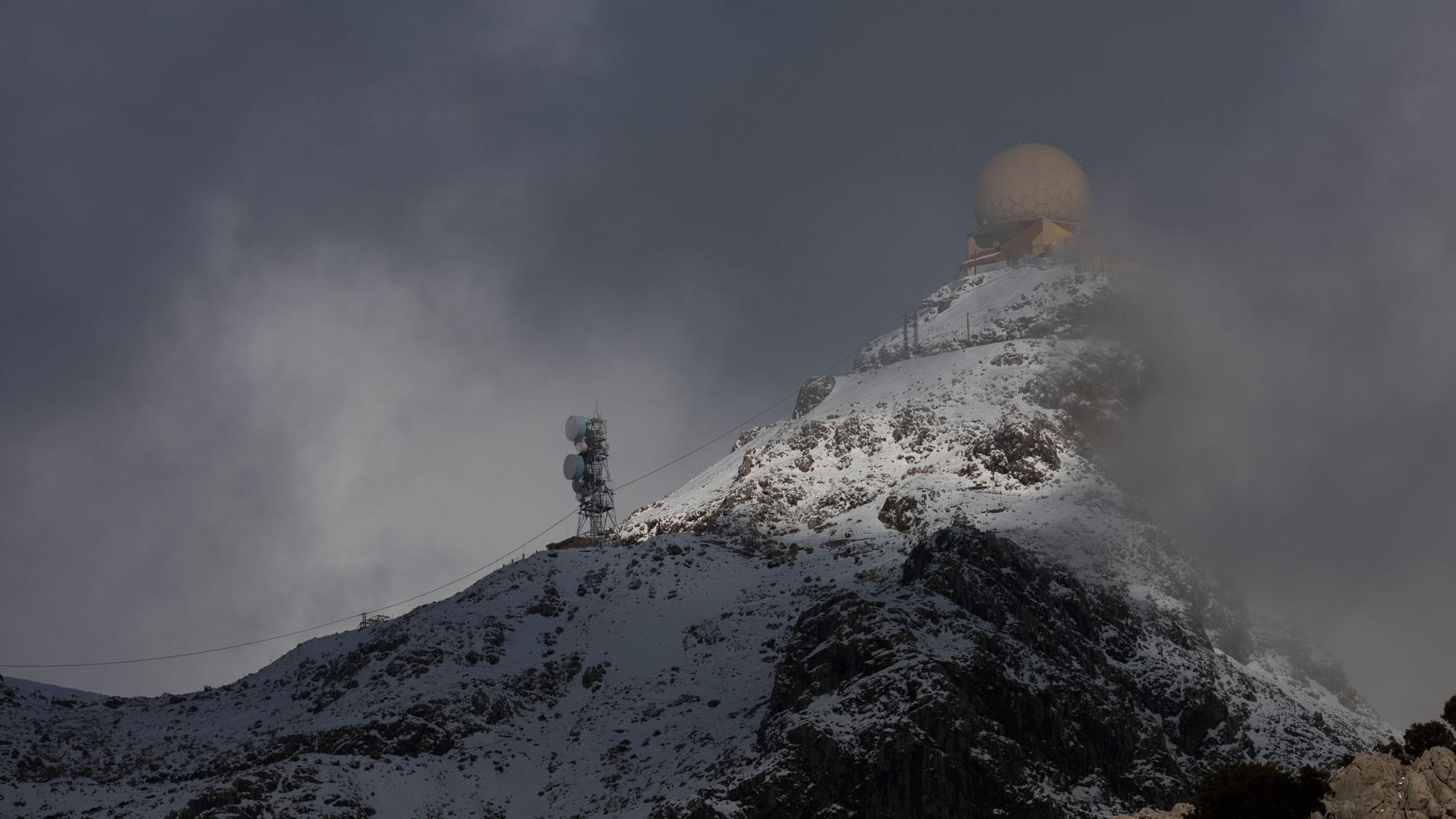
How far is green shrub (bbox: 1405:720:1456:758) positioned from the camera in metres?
106

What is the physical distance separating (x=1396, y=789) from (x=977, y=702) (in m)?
60.3

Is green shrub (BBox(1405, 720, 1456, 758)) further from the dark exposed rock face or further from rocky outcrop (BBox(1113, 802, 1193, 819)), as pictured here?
the dark exposed rock face

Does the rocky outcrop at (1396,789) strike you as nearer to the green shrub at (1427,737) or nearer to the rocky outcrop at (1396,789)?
the rocky outcrop at (1396,789)

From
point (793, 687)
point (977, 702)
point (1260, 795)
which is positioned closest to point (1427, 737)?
point (1260, 795)

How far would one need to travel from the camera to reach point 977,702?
481ft

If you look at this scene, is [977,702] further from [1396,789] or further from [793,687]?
[1396,789]

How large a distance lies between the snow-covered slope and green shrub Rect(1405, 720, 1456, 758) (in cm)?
3819

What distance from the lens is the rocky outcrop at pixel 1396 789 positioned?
283 feet

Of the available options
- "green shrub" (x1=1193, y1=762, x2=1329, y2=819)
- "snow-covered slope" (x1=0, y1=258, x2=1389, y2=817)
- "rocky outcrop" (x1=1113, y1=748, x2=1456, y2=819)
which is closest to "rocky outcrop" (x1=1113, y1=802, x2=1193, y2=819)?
"green shrub" (x1=1193, y1=762, x2=1329, y2=819)

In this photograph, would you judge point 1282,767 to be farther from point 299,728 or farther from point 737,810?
point 299,728

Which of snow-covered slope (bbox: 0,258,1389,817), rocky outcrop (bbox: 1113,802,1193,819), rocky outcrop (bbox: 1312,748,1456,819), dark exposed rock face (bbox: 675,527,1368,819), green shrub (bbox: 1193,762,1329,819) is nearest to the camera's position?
rocky outcrop (bbox: 1312,748,1456,819)

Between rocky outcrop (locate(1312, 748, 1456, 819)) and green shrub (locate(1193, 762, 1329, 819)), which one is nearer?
rocky outcrop (locate(1312, 748, 1456, 819))

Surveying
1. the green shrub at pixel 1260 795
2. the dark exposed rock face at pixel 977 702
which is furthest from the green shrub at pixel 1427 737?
the dark exposed rock face at pixel 977 702

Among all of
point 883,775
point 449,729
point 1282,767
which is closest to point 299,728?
point 449,729
